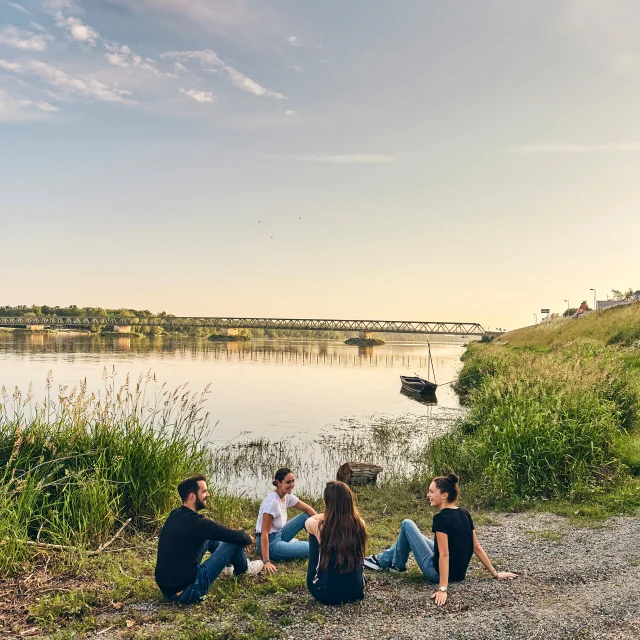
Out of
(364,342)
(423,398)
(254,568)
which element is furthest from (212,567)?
(364,342)

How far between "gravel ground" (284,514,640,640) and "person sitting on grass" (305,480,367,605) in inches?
6.4

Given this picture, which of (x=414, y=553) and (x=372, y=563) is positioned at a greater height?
(x=414, y=553)

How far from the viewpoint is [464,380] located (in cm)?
3591

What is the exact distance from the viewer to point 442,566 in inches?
238

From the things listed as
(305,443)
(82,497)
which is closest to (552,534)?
(82,497)

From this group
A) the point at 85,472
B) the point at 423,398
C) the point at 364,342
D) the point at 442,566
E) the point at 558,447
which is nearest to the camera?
the point at 442,566

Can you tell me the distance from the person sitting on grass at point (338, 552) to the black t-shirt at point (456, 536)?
917 mm

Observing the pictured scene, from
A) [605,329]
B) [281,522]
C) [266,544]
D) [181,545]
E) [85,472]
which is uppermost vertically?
[605,329]

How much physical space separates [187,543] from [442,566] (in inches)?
105

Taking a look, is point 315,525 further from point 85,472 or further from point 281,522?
point 85,472

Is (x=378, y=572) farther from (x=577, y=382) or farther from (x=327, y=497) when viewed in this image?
(x=577, y=382)

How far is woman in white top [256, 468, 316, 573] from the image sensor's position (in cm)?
709

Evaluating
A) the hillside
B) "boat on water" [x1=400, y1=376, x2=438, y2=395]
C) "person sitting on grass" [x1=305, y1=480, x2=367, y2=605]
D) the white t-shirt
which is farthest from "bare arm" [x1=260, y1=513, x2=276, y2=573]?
"boat on water" [x1=400, y1=376, x2=438, y2=395]

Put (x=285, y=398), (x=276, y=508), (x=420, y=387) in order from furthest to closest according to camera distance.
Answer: (x=420, y=387)
(x=285, y=398)
(x=276, y=508)
